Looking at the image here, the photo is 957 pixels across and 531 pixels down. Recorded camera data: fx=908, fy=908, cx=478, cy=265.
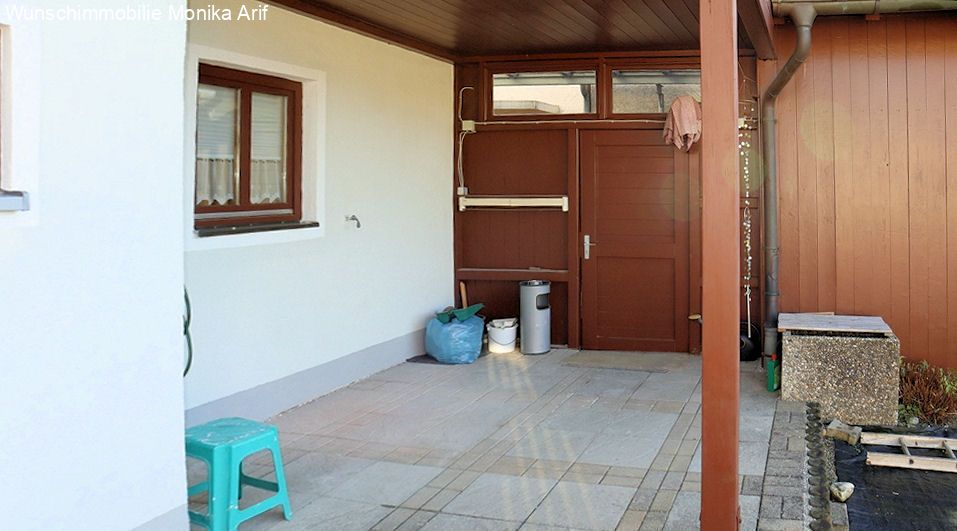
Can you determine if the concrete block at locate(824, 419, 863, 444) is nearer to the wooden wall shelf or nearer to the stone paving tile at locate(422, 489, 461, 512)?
the stone paving tile at locate(422, 489, 461, 512)

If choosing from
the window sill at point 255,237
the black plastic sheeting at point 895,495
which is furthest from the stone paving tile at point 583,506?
the window sill at point 255,237

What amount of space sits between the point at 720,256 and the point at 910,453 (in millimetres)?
2858

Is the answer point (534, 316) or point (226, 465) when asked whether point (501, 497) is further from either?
point (534, 316)

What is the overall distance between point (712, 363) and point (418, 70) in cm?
503

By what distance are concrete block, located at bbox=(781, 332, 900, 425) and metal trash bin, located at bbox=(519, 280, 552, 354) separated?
241 cm

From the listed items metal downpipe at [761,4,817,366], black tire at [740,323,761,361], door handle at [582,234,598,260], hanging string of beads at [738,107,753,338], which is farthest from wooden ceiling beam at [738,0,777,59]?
black tire at [740,323,761,361]

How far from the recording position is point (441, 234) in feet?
26.7

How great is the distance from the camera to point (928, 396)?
606cm

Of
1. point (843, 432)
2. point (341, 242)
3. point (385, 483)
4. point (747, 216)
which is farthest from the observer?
point (747, 216)

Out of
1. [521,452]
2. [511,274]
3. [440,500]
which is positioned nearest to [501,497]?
[440,500]

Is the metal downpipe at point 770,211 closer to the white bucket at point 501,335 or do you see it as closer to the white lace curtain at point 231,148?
the white bucket at point 501,335

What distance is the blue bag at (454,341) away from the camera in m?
7.41

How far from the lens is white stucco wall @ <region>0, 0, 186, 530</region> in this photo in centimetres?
281

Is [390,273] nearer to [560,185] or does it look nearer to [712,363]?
[560,185]
